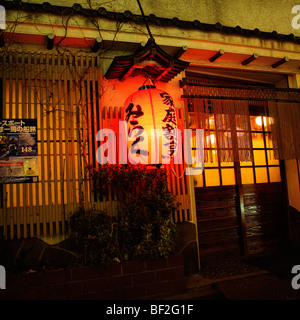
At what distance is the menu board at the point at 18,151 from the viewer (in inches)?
227

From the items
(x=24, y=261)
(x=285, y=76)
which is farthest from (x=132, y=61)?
(x=285, y=76)

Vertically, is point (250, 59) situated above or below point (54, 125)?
above

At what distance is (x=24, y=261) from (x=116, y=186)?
2.49 metres

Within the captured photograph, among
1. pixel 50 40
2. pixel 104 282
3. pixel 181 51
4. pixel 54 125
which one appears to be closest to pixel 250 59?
pixel 181 51

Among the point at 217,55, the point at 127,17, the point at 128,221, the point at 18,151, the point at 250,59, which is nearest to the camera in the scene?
the point at 128,221

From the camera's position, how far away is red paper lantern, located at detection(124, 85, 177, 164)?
5309 mm

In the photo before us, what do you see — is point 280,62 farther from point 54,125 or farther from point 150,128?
point 54,125

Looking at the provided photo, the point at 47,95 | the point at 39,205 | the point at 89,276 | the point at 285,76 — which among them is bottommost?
the point at 89,276

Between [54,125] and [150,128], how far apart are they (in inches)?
94.1

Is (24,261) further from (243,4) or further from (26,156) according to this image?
(243,4)

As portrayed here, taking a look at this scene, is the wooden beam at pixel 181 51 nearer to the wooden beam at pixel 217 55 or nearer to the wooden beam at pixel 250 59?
the wooden beam at pixel 217 55

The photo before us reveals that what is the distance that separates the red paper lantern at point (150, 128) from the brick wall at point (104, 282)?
224 centimetres

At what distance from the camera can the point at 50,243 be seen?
586 centimetres

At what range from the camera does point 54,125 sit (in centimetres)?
610
